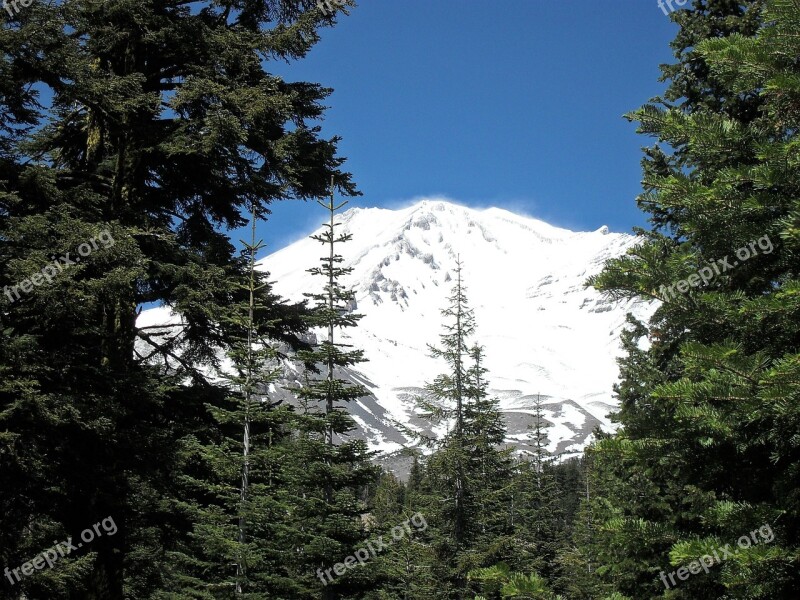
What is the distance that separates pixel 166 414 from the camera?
11031 mm

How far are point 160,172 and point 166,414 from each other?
450cm

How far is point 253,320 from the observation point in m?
12.5

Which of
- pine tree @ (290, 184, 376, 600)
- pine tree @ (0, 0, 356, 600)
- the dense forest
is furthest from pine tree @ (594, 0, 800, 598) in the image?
pine tree @ (290, 184, 376, 600)

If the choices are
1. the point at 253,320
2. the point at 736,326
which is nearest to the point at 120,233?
the point at 253,320

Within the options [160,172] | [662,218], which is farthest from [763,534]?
[160,172]

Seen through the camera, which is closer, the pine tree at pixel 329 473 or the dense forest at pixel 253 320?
the dense forest at pixel 253 320

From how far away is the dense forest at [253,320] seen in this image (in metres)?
4.48

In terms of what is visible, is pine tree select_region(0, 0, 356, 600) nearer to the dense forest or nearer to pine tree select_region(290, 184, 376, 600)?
the dense forest

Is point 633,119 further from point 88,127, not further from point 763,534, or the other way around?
point 88,127

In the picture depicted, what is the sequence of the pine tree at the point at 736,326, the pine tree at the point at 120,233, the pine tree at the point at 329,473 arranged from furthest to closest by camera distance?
the pine tree at the point at 329,473 < the pine tree at the point at 120,233 < the pine tree at the point at 736,326

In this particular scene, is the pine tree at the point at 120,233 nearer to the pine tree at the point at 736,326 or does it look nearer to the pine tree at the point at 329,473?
the pine tree at the point at 329,473

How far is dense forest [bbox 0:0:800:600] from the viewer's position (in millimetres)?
4480

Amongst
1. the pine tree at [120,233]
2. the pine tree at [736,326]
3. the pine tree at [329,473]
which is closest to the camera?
the pine tree at [736,326]

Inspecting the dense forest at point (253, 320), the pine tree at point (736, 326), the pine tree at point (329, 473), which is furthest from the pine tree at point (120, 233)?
the pine tree at point (736, 326)
